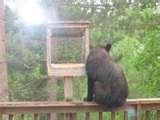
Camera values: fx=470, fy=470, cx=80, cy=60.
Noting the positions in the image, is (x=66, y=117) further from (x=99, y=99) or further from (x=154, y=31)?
(x=154, y=31)

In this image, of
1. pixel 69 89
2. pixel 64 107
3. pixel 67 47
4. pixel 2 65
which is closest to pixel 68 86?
pixel 69 89

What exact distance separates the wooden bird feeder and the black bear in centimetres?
14

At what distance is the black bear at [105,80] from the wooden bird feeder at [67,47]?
0.14m

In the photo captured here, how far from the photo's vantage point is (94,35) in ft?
31.9

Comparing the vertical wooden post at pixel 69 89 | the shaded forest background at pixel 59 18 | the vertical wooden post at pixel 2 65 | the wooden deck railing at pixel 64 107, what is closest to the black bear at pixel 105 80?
the wooden deck railing at pixel 64 107

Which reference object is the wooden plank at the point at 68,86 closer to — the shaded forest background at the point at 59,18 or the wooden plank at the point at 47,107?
the wooden plank at the point at 47,107

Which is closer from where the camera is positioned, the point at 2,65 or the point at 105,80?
the point at 105,80

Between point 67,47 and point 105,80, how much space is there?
0.71 m

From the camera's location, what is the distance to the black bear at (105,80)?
4.64 m

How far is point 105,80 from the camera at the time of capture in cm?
477

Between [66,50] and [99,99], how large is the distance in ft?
2.79

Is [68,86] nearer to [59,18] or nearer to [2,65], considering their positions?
[2,65]

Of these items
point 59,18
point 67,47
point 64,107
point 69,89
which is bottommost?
point 64,107

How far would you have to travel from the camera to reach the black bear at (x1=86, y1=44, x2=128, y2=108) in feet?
15.2
